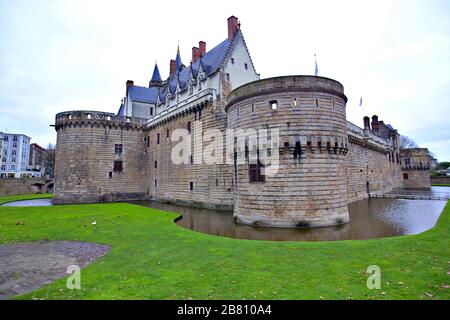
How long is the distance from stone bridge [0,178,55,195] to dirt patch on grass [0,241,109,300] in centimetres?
4492

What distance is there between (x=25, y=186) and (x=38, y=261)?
50234 mm

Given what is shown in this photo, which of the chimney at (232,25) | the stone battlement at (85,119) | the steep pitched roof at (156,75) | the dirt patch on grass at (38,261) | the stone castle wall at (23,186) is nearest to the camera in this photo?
the dirt patch on grass at (38,261)

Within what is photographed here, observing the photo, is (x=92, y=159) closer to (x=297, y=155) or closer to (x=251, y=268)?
(x=297, y=155)

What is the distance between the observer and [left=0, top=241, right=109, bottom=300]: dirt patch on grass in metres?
7.15

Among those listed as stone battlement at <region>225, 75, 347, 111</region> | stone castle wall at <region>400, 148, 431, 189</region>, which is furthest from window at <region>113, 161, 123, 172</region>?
stone castle wall at <region>400, 148, 431, 189</region>

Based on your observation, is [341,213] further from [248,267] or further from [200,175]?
[200,175]

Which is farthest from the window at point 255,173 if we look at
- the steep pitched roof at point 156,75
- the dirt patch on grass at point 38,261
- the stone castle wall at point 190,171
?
the steep pitched roof at point 156,75

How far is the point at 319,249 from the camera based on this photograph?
10477mm

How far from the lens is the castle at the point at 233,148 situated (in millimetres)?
16797

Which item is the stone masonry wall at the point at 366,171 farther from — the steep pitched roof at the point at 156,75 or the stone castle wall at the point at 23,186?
the stone castle wall at the point at 23,186

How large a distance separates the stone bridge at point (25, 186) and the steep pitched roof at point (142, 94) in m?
25.5

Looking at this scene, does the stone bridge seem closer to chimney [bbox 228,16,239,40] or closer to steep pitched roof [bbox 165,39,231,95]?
steep pitched roof [bbox 165,39,231,95]

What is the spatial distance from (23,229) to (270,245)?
1398cm
